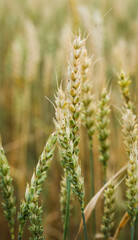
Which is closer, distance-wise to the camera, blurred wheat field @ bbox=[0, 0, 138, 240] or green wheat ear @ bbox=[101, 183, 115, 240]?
green wheat ear @ bbox=[101, 183, 115, 240]

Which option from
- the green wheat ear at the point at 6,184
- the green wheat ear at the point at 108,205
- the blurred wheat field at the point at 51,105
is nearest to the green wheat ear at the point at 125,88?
the blurred wheat field at the point at 51,105

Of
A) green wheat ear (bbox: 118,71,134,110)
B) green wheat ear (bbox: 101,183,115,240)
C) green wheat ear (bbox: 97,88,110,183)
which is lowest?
green wheat ear (bbox: 101,183,115,240)

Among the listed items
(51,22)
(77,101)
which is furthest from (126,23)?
(77,101)

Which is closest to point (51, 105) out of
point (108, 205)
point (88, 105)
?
point (88, 105)

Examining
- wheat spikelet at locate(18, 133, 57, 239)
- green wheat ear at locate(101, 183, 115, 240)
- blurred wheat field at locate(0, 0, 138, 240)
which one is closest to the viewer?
wheat spikelet at locate(18, 133, 57, 239)

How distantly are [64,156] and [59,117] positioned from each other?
9cm

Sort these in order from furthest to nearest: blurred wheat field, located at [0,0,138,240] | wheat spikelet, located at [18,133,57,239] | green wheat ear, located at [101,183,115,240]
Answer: blurred wheat field, located at [0,0,138,240]
green wheat ear, located at [101,183,115,240]
wheat spikelet, located at [18,133,57,239]

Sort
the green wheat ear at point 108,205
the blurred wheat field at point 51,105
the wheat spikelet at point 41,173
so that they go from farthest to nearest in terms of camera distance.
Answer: the blurred wheat field at point 51,105 < the green wheat ear at point 108,205 < the wheat spikelet at point 41,173

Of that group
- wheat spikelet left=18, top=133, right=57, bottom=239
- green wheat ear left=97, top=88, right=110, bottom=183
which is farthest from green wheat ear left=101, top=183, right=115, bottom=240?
wheat spikelet left=18, top=133, right=57, bottom=239

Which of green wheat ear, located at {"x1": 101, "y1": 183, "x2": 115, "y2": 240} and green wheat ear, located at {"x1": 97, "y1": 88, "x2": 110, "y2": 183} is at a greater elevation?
green wheat ear, located at {"x1": 97, "y1": 88, "x2": 110, "y2": 183}

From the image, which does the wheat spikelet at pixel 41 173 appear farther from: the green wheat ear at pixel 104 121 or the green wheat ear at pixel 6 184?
the green wheat ear at pixel 104 121

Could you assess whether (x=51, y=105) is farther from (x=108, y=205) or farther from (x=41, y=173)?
(x=41, y=173)

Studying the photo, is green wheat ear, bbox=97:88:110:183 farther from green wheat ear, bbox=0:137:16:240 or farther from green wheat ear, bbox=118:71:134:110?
green wheat ear, bbox=0:137:16:240

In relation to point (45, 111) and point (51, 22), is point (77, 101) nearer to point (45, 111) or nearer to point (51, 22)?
point (45, 111)
